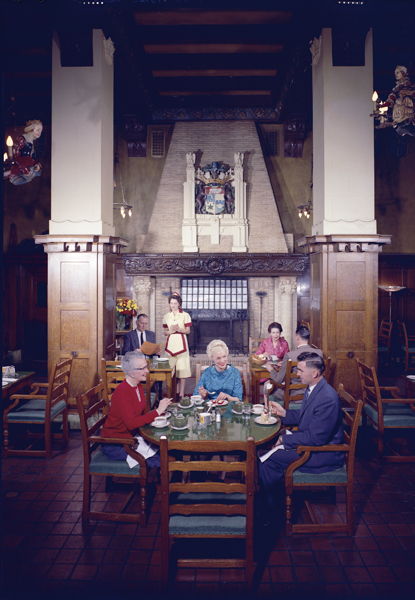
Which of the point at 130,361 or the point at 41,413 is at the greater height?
the point at 130,361

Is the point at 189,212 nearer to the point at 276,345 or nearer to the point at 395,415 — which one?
the point at 276,345

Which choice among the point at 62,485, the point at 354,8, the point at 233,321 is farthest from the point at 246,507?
the point at 233,321

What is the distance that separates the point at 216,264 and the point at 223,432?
6.05 metres

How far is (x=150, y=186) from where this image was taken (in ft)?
33.0

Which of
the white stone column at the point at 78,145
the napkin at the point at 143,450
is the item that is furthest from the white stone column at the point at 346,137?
the napkin at the point at 143,450

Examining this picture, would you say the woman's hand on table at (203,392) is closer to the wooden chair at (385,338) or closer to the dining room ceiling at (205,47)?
the dining room ceiling at (205,47)

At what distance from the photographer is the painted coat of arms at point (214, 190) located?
9.24 metres

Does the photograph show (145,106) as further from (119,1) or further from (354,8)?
(354,8)

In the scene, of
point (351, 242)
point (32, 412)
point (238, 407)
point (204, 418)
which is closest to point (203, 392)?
point (238, 407)

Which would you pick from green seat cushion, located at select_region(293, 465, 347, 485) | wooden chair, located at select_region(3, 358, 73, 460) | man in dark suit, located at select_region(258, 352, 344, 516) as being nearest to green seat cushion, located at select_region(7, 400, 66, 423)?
wooden chair, located at select_region(3, 358, 73, 460)

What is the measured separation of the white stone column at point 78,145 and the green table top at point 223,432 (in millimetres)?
3230

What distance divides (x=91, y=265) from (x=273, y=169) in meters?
6.22

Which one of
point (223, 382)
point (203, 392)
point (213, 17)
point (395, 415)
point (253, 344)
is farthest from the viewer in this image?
point (253, 344)

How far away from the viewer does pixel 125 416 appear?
10.6 feet
